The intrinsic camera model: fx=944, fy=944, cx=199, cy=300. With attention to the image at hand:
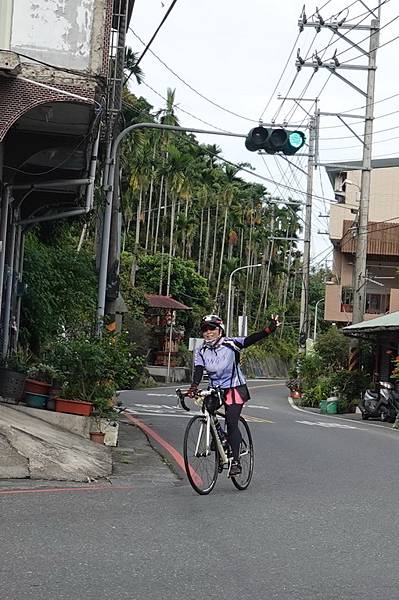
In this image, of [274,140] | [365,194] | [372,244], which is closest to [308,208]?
[372,244]

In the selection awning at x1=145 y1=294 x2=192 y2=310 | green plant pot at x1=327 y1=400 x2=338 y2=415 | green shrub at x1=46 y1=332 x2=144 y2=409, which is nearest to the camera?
green shrub at x1=46 y1=332 x2=144 y2=409

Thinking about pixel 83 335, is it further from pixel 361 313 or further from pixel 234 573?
pixel 361 313

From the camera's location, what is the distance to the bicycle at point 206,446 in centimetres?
952

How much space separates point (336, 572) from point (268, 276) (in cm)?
8071

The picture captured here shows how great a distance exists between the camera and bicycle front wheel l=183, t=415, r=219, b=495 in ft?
31.2

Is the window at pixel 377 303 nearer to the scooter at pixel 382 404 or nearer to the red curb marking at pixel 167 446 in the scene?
the scooter at pixel 382 404

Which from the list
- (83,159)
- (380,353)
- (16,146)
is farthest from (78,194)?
(380,353)

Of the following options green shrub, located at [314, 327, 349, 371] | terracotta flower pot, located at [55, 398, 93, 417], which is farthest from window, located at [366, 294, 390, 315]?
terracotta flower pot, located at [55, 398, 93, 417]

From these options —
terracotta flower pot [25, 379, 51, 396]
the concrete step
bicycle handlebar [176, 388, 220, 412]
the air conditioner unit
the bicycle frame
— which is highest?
the air conditioner unit

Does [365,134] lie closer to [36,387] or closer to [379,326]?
[379,326]

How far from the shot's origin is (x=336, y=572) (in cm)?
645

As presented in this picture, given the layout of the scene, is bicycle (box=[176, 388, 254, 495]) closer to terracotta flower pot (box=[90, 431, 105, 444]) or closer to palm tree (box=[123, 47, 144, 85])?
terracotta flower pot (box=[90, 431, 105, 444])

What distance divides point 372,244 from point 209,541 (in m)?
39.6

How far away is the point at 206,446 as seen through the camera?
961 centimetres
